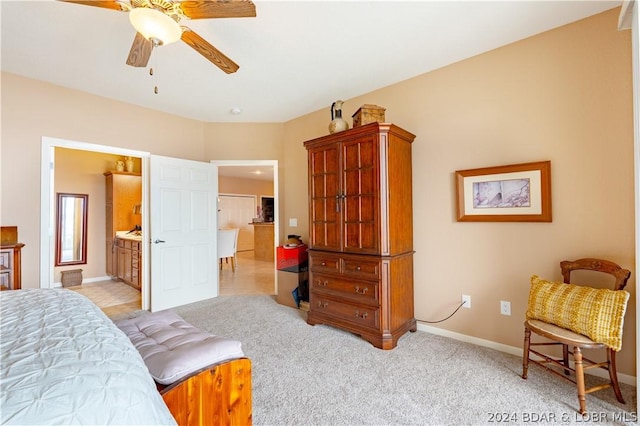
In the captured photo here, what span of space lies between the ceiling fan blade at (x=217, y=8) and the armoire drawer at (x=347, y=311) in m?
2.37

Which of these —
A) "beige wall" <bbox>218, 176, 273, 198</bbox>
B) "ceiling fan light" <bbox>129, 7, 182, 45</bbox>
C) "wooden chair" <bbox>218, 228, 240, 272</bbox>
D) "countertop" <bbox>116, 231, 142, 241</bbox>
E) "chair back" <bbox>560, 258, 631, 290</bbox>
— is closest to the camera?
"ceiling fan light" <bbox>129, 7, 182, 45</bbox>

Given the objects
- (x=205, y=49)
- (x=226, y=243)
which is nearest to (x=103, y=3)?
(x=205, y=49)

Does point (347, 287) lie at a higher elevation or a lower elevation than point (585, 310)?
lower

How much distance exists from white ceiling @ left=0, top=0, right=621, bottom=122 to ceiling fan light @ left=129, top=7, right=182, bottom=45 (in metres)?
0.64

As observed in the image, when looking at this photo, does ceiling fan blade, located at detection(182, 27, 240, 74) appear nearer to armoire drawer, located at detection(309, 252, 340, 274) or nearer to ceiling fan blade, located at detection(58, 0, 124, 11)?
ceiling fan blade, located at detection(58, 0, 124, 11)

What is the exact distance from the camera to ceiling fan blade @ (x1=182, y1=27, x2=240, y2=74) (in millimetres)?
1793

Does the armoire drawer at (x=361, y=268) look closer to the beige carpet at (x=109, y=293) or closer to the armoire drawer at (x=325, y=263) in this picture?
the armoire drawer at (x=325, y=263)

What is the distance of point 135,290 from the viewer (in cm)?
471

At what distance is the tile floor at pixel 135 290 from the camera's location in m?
3.89

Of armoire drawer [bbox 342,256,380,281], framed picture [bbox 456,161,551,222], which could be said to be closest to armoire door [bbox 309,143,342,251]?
armoire drawer [bbox 342,256,380,281]

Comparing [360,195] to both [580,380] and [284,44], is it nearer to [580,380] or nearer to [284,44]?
[284,44]

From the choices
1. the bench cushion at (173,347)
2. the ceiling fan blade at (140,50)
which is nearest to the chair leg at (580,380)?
the bench cushion at (173,347)

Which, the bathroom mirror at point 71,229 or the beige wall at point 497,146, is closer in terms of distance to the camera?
the beige wall at point 497,146

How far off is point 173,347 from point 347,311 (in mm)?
1649
